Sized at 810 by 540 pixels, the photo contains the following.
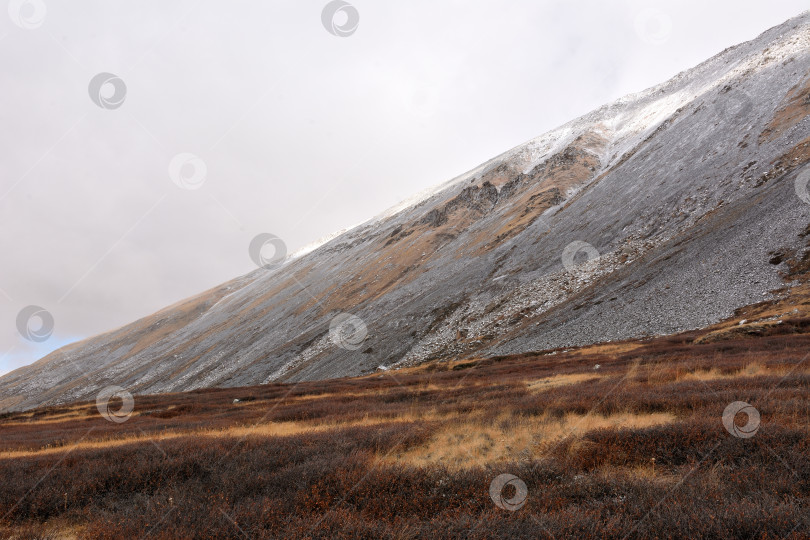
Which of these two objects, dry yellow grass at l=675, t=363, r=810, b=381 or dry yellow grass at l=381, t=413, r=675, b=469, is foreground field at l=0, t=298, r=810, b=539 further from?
dry yellow grass at l=675, t=363, r=810, b=381

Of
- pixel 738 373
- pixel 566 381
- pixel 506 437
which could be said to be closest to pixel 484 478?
pixel 506 437

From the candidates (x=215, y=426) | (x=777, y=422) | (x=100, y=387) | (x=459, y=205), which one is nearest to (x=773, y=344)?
(x=777, y=422)

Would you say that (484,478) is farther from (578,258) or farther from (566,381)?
(578,258)

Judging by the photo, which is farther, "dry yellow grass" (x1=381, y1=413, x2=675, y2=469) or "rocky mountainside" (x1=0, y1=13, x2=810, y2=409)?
"rocky mountainside" (x1=0, y1=13, x2=810, y2=409)

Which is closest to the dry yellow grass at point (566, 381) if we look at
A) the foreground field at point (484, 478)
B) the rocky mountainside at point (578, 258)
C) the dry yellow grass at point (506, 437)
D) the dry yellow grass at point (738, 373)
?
the dry yellow grass at point (738, 373)

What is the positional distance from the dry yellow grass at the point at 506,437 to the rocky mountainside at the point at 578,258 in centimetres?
3042

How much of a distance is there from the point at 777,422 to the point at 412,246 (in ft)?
355

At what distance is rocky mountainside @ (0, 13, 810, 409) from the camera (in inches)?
1544

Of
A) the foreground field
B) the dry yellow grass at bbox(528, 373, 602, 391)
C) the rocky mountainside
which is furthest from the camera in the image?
the rocky mountainside

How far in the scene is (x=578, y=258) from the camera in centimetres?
5750

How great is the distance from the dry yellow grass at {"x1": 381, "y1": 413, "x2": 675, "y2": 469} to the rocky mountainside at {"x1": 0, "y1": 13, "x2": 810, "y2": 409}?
30.4 metres

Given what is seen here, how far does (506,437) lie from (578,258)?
53.5 m

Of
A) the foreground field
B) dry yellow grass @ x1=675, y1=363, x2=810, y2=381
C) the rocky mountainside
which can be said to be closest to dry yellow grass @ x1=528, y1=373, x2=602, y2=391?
dry yellow grass @ x1=675, y1=363, x2=810, y2=381

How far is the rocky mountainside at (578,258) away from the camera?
129ft
